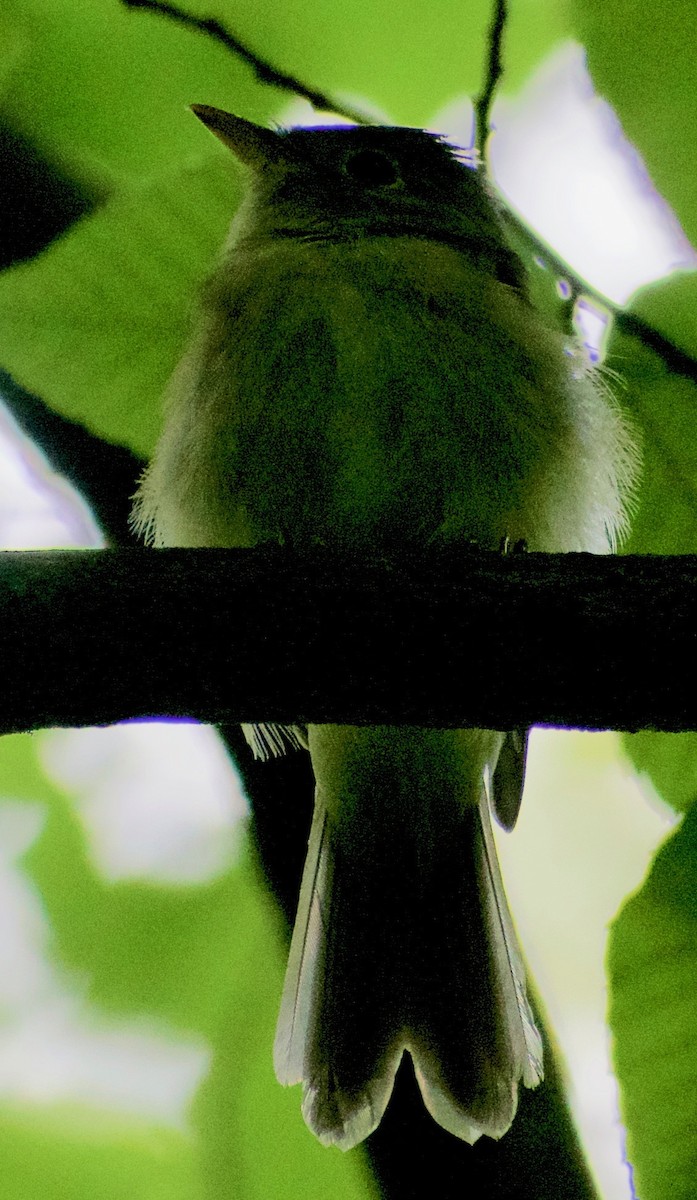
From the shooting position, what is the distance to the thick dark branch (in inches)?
57.6

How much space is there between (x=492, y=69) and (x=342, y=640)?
3.89ft

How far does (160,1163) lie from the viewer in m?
2.32

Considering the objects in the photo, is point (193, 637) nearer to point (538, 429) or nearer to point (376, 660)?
point (376, 660)

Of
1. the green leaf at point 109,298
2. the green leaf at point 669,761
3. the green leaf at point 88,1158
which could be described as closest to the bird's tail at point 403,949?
the green leaf at point 88,1158

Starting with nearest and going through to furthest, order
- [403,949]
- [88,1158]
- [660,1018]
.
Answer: [660,1018] → [88,1158] → [403,949]

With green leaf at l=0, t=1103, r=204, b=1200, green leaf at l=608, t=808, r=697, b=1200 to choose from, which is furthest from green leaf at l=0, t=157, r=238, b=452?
green leaf at l=0, t=1103, r=204, b=1200

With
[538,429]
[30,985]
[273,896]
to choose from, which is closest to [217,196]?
[538,429]

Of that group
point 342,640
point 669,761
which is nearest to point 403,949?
point 669,761

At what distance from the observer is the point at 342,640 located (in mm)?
1510

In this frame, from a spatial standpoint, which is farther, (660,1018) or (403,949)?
(403,949)

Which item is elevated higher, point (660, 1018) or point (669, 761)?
point (669, 761)

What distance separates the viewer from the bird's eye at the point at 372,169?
3.05 metres

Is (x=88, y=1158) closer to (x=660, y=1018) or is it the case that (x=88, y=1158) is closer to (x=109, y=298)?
(x=660, y=1018)

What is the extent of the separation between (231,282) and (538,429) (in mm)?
758
